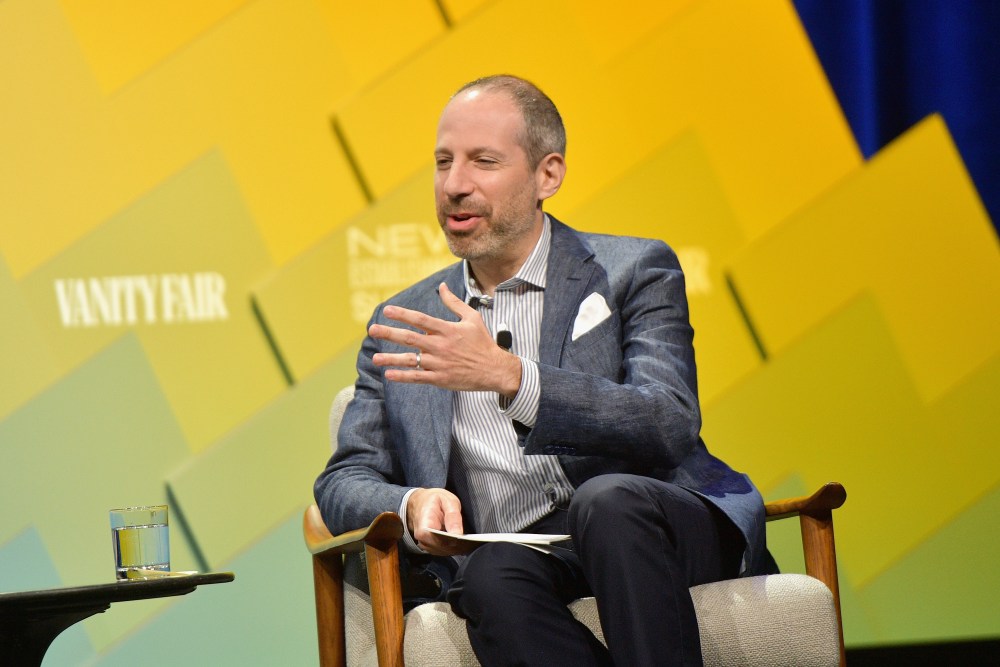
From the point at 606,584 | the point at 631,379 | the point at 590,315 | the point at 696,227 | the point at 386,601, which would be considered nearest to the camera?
the point at 606,584

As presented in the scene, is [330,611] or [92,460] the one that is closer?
[330,611]

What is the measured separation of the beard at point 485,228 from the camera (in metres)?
2.15

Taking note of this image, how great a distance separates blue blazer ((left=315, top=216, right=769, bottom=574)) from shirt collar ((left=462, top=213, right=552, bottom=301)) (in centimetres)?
2

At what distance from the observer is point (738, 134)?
3225mm

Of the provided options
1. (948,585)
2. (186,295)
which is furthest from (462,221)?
(948,585)

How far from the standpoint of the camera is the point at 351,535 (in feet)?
6.24

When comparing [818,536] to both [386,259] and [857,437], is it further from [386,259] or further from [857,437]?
[386,259]

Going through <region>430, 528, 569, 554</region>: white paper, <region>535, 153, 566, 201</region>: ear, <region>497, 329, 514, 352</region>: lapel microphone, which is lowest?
<region>430, 528, 569, 554</region>: white paper

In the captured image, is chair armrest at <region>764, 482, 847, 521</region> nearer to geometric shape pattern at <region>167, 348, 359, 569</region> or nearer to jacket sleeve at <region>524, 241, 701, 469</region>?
jacket sleeve at <region>524, 241, 701, 469</region>

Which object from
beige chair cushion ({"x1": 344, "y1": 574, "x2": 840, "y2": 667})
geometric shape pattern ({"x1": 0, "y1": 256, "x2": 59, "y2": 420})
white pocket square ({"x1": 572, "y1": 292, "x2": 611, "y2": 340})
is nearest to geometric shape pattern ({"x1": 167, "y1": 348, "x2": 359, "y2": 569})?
geometric shape pattern ({"x1": 0, "y1": 256, "x2": 59, "y2": 420})

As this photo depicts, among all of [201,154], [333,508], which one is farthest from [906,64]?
[333,508]

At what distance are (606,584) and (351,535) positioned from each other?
1.58ft

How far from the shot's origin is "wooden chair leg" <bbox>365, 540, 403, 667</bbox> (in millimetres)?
1839

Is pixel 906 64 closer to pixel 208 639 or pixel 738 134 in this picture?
pixel 738 134
